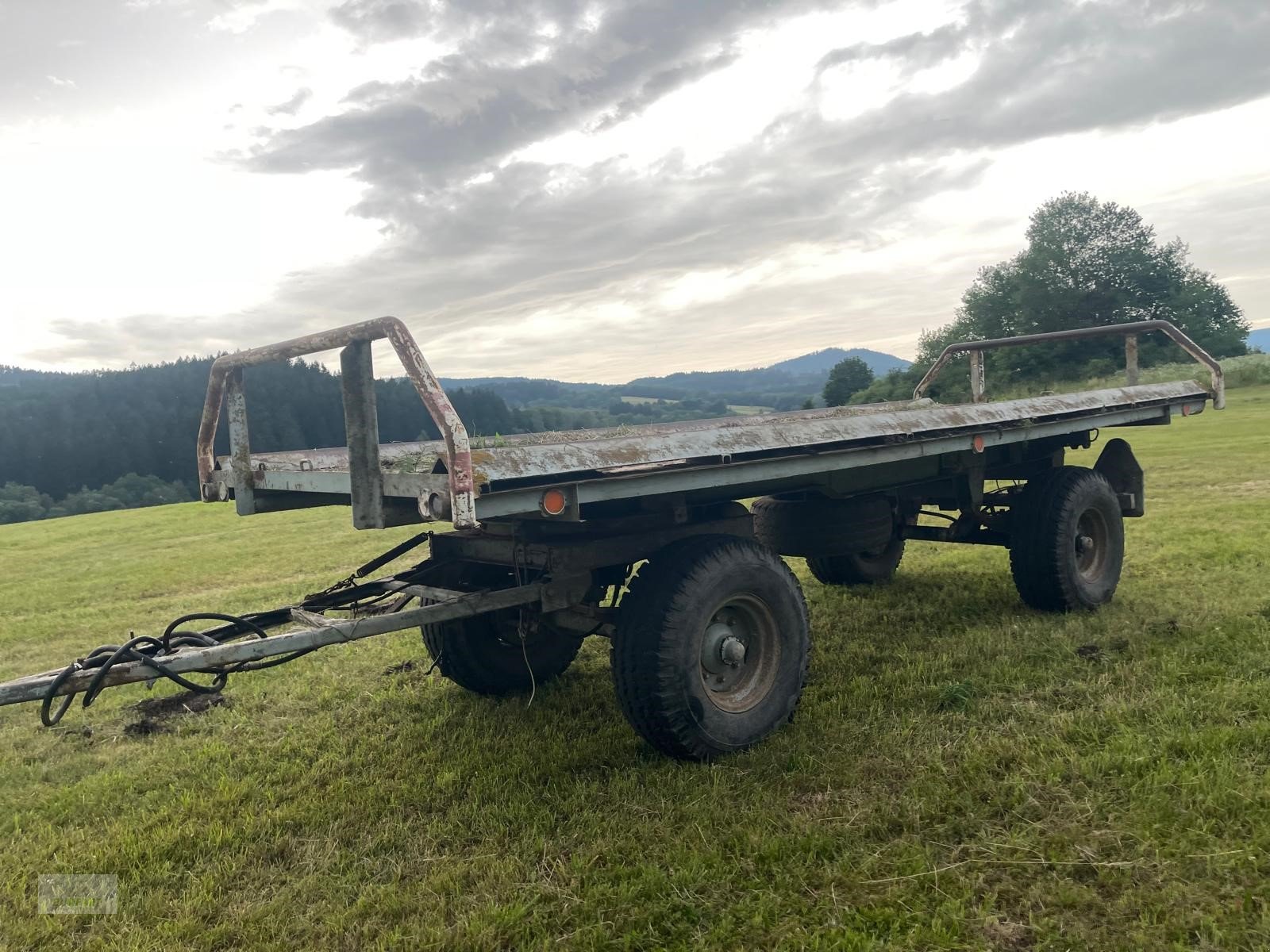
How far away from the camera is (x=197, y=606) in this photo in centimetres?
804

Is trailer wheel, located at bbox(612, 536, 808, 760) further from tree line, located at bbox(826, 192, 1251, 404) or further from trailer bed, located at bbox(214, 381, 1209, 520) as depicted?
tree line, located at bbox(826, 192, 1251, 404)

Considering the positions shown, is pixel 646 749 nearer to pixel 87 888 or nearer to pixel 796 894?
pixel 796 894

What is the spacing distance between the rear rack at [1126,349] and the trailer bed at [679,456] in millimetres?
819

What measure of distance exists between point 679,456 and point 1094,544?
4.12 metres

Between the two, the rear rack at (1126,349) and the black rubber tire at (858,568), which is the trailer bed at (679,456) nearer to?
the rear rack at (1126,349)

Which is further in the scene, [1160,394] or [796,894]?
[1160,394]

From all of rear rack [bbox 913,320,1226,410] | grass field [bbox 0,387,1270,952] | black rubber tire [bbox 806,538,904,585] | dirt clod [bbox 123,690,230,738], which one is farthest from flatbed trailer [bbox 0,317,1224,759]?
black rubber tire [bbox 806,538,904,585]

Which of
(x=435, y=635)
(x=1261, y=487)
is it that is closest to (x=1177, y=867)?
(x=435, y=635)

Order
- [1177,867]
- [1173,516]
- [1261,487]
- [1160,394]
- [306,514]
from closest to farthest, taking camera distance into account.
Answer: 1. [1177,867]
2. [1160,394]
3. [1173,516]
4. [1261,487]
5. [306,514]

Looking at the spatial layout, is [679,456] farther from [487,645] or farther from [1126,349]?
[1126,349]

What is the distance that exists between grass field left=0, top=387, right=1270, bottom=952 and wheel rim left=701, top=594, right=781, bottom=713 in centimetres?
28

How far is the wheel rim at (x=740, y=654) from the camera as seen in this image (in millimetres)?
3779

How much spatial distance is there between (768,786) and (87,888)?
8.03ft

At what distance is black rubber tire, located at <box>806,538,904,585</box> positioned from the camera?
22.2ft
